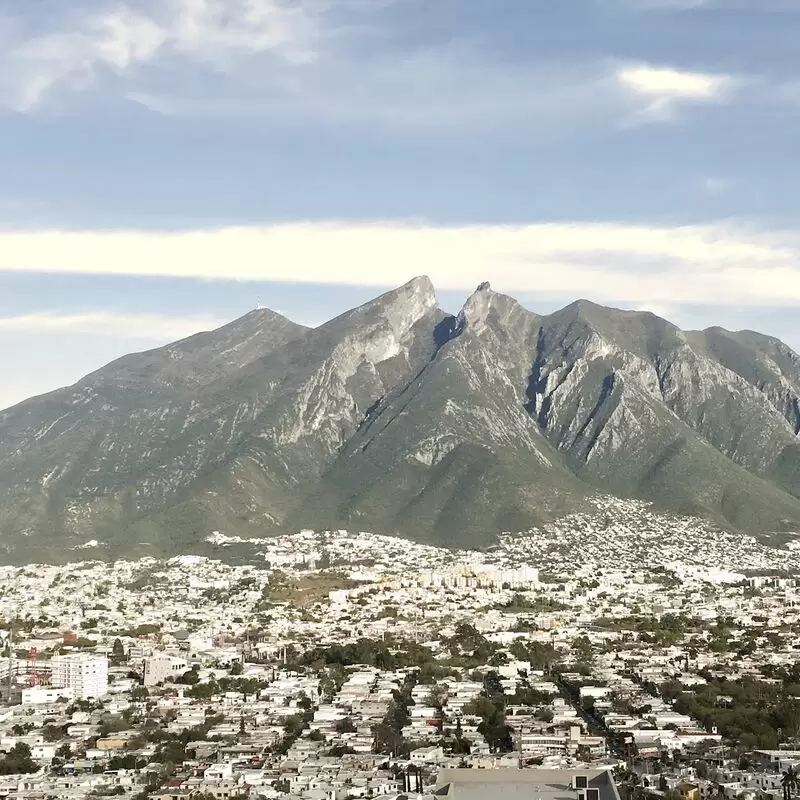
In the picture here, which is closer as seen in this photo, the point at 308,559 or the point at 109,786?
the point at 109,786

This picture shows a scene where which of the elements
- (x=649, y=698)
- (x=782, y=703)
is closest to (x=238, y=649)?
(x=649, y=698)

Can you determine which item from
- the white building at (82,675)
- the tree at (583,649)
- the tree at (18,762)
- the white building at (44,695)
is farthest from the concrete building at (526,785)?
the tree at (583,649)

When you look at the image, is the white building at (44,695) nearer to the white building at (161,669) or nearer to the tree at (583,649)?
the white building at (161,669)

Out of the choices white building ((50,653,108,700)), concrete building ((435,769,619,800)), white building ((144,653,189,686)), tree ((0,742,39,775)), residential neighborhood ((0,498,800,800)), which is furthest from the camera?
white building ((144,653,189,686))

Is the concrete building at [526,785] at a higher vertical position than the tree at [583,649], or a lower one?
higher

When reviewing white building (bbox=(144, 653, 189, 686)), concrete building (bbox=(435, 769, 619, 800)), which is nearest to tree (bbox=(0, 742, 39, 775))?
white building (bbox=(144, 653, 189, 686))

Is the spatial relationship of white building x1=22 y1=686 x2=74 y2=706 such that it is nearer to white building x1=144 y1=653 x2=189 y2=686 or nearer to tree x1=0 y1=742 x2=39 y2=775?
white building x1=144 y1=653 x2=189 y2=686

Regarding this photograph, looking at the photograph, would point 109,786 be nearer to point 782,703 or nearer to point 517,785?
point 517,785

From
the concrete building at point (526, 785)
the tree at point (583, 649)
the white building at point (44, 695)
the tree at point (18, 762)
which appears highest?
the concrete building at point (526, 785)
